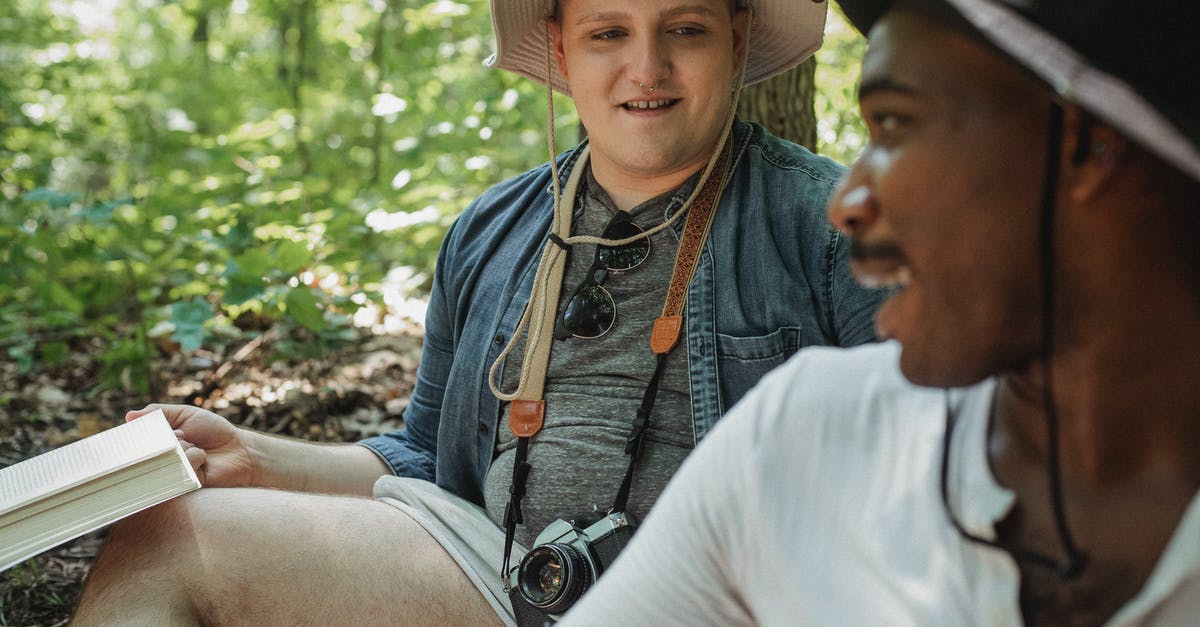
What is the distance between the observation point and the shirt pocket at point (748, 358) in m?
2.38

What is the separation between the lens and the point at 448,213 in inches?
208

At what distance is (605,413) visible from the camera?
97.0 inches

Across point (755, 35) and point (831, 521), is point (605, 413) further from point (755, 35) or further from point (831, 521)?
point (831, 521)

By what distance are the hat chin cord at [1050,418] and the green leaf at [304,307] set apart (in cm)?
291

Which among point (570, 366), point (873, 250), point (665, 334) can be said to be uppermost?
point (873, 250)

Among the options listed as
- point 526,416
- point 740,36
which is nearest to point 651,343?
point 526,416

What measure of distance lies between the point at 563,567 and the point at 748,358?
63 cm

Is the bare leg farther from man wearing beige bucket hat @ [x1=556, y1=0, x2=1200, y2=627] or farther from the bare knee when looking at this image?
man wearing beige bucket hat @ [x1=556, y1=0, x2=1200, y2=627]

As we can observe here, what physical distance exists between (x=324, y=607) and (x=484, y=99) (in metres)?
3.53

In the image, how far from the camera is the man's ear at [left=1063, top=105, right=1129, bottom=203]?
973 millimetres

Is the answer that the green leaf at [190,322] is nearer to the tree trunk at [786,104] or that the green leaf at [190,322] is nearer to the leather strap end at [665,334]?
the leather strap end at [665,334]

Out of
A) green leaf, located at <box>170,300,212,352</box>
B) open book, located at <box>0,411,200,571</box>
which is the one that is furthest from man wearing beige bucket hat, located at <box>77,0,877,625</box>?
green leaf, located at <box>170,300,212,352</box>

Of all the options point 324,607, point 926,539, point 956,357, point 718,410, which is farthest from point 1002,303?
point 324,607

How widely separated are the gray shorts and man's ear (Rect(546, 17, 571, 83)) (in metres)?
1.18
